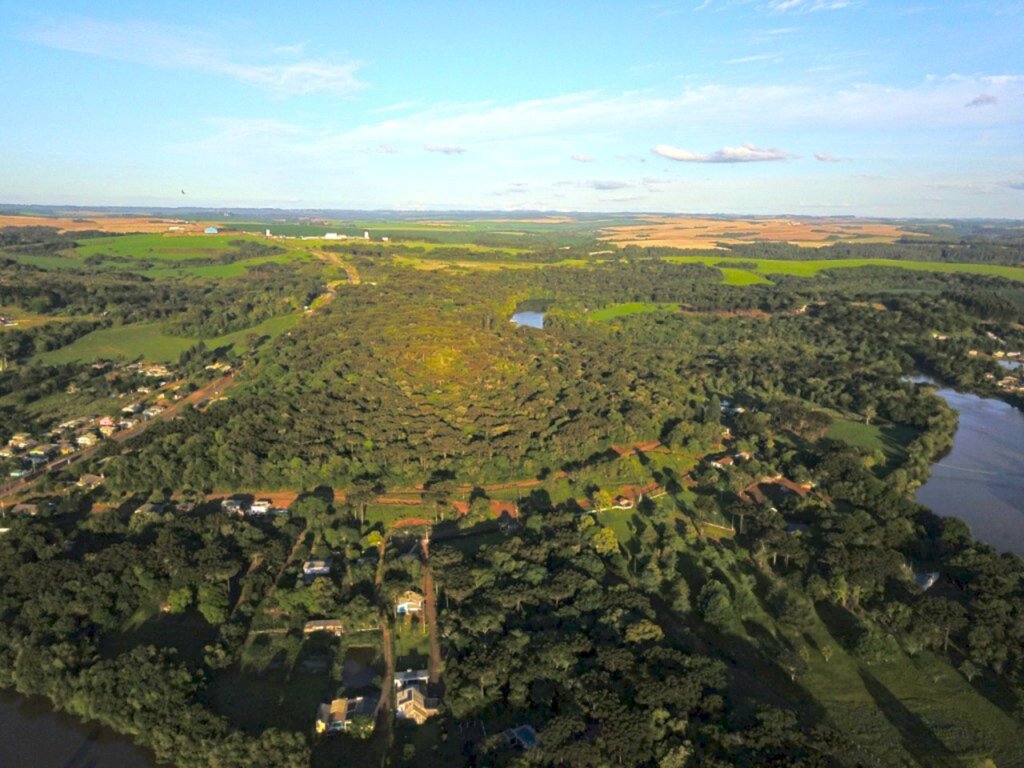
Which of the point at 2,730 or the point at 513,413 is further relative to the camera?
the point at 513,413

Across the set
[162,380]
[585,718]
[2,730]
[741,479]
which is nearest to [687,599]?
[585,718]

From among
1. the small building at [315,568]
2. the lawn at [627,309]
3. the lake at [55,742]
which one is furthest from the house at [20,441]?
the lawn at [627,309]

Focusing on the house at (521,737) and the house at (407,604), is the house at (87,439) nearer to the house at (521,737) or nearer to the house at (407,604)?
the house at (407,604)

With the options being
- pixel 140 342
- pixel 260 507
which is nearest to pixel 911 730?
pixel 260 507

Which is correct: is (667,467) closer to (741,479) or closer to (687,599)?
(741,479)

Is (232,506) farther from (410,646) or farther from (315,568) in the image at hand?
(410,646)
